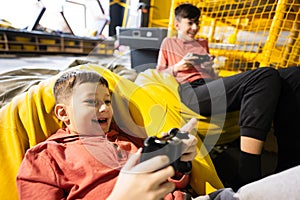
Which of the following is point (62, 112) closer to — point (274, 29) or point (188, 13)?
point (188, 13)

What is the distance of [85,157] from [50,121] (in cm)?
22

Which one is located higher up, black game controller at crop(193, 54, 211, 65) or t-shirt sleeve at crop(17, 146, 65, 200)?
black game controller at crop(193, 54, 211, 65)

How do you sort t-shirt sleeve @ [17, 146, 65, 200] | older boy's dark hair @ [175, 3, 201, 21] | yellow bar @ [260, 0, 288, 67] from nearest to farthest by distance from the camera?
t-shirt sleeve @ [17, 146, 65, 200], older boy's dark hair @ [175, 3, 201, 21], yellow bar @ [260, 0, 288, 67]

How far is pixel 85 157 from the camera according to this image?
0.48m

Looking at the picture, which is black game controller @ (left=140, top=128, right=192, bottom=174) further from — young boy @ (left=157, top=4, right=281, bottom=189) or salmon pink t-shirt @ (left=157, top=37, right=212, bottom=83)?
salmon pink t-shirt @ (left=157, top=37, right=212, bottom=83)

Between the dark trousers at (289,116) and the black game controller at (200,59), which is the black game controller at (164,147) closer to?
the dark trousers at (289,116)

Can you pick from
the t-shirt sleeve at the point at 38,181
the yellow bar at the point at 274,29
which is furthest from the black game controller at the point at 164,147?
the yellow bar at the point at 274,29

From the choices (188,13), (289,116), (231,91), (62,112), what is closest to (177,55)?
(188,13)

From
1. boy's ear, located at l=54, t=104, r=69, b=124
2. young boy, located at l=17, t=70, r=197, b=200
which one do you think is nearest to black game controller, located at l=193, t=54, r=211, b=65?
young boy, located at l=17, t=70, r=197, b=200

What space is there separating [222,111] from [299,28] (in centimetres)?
118

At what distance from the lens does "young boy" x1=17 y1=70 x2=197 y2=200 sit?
29 centimetres

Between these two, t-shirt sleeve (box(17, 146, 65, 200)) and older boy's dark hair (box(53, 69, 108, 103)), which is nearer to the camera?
t-shirt sleeve (box(17, 146, 65, 200))

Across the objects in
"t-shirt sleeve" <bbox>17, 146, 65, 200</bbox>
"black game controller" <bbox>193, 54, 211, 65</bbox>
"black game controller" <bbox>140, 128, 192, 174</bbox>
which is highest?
"black game controller" <bbox>193, 54, 211, 65</bbox>

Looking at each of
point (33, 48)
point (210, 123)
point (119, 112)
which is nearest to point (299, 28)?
point (210, 123)
